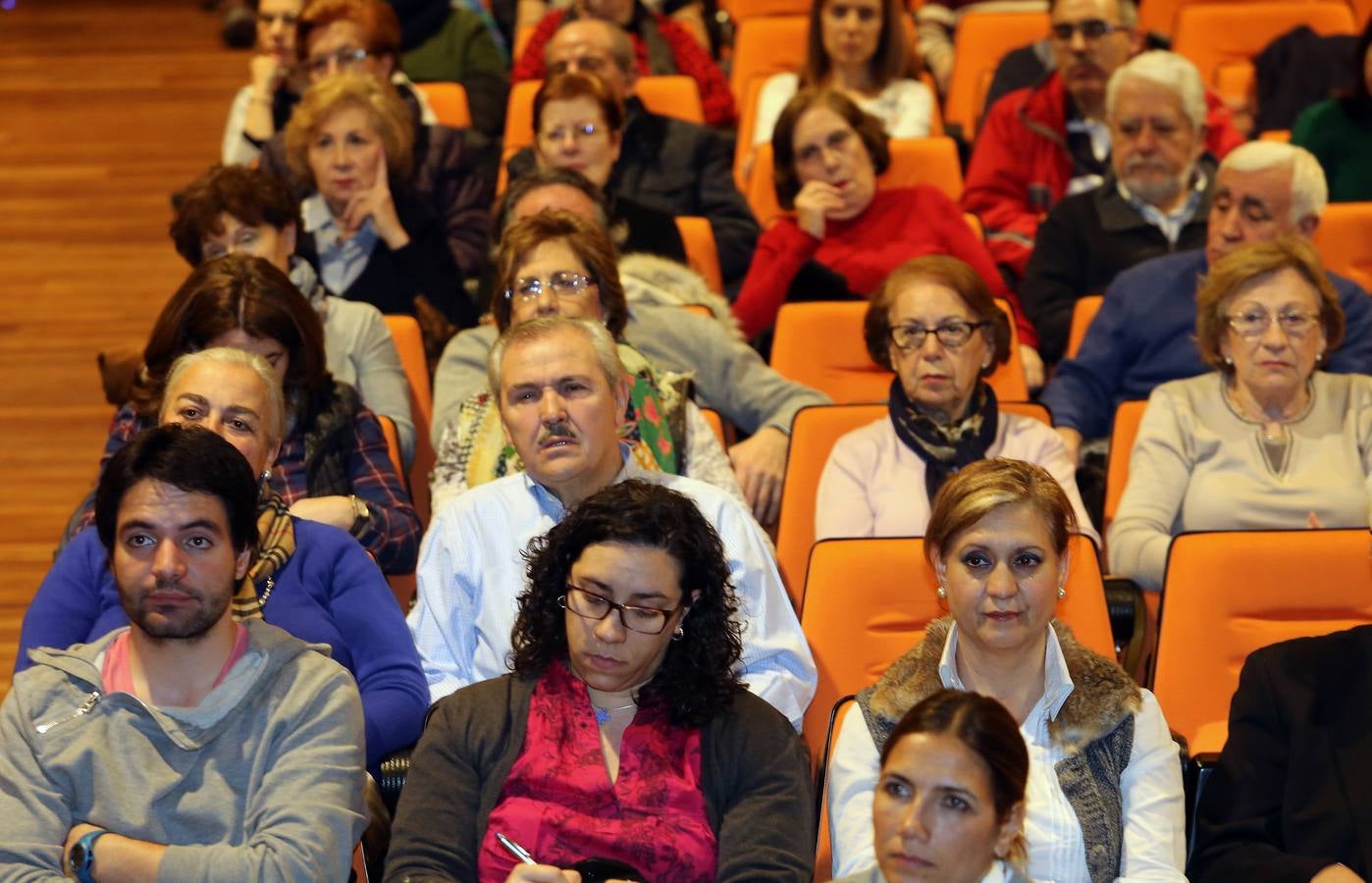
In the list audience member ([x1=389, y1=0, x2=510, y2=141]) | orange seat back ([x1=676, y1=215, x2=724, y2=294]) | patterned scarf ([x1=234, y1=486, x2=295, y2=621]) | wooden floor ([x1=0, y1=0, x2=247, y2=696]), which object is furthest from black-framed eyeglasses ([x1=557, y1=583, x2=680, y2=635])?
audience member ([x1=389, y1=0, x2=510, y2=141])

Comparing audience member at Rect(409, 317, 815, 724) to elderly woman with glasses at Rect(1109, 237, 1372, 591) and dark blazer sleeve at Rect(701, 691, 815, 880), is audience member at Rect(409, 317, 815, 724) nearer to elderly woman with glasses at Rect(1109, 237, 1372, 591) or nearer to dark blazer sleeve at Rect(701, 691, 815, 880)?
dark blazer sleeve at Rect(701, 691, 815, 880)

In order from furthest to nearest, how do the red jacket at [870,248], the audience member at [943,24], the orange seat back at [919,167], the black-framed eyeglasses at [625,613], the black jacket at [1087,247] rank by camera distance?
1. the audience member at [943,24]
2. the orange seat back at [919,167]
3. the black jacket at [1087,247]
4. the red jacket at [870,248]
5. the black-framed eyeglasses at [625,613]

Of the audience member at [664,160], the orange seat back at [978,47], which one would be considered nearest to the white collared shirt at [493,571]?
the audience member at [664,160]

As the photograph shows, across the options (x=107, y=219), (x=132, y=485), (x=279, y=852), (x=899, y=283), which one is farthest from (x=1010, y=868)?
(x=107, y=219)

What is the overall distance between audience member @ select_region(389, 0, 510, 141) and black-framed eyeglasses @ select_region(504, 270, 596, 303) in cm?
241

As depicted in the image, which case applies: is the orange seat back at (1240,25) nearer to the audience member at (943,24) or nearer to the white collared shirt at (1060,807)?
the audience member at (943,24)

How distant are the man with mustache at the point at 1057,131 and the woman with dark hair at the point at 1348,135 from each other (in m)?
0.20

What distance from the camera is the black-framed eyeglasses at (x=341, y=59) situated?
4848 millimetres

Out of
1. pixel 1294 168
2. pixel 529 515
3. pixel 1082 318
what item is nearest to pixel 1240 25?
pixel 1294 168

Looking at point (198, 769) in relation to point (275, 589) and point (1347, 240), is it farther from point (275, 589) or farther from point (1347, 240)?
point (1347, 240)

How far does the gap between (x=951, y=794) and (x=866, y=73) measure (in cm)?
359

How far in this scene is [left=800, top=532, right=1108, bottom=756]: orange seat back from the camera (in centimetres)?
276

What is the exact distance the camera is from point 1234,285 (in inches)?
131

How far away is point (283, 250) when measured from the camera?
12.2ft
